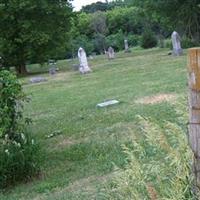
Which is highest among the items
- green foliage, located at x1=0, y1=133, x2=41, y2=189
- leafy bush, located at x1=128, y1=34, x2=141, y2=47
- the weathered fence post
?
the weathered fence post

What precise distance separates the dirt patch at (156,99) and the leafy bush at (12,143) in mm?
5998

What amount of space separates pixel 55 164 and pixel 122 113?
4203 millimetres

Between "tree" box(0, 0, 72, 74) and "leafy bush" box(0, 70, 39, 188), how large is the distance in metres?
26.7

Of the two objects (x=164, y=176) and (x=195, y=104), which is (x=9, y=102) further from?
(x=195, y=104)

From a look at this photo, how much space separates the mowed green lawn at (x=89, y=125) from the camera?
711cm

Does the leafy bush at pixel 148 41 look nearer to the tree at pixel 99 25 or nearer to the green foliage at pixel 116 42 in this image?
the green foliage at pixel 116 42

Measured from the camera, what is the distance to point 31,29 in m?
35.1

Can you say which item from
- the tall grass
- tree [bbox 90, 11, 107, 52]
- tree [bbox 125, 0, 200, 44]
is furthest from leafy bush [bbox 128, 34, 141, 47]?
the tall grass

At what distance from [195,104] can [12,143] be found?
4918 mm

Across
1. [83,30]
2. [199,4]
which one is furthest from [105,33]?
[199,4]

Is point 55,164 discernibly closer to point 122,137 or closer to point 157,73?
point 122,137

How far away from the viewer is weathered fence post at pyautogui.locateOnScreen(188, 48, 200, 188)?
9.99 ft

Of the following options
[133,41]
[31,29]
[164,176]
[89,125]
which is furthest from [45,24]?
[164,176]

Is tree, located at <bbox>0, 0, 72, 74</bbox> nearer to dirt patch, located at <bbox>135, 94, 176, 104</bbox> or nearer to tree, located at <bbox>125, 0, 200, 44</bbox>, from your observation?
tree, located at <bbox>125, 0, 200, 44</bbox>
